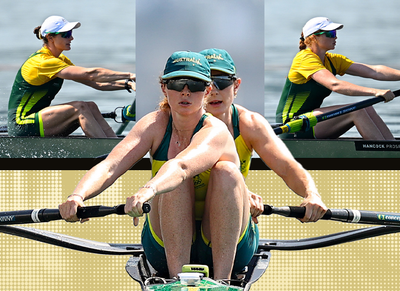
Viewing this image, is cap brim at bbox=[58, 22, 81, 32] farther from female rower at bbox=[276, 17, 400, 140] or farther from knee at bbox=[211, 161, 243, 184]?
knee at bbox=[211, 161, 243, 184]

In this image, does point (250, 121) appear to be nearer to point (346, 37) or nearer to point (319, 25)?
point (319, 25)

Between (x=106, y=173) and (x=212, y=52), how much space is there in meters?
0.74

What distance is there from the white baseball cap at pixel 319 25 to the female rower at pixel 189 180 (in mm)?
2807

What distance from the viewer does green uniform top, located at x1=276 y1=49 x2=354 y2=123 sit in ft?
16.7

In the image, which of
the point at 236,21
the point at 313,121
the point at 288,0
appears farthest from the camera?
the point at 288,0

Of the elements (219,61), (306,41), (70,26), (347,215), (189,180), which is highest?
(70,26)

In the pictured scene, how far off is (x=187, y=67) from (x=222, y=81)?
1.19ft

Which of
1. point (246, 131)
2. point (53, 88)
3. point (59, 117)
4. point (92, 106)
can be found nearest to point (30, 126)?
point (59, 117)

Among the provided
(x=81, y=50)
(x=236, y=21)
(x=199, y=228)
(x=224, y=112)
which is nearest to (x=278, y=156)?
(x=224, y=112)

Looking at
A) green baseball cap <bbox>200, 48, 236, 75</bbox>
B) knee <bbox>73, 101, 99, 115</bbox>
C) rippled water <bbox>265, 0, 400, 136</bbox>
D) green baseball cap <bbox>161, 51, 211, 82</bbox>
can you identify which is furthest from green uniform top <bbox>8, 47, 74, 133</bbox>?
green baseball cap <bbox>161, 51, 211, 82</bbox>

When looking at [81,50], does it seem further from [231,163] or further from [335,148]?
[231,163]

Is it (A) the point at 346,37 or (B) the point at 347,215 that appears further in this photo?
(A) the point at 346,37

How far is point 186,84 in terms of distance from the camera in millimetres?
2355

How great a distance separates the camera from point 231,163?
2.39m
